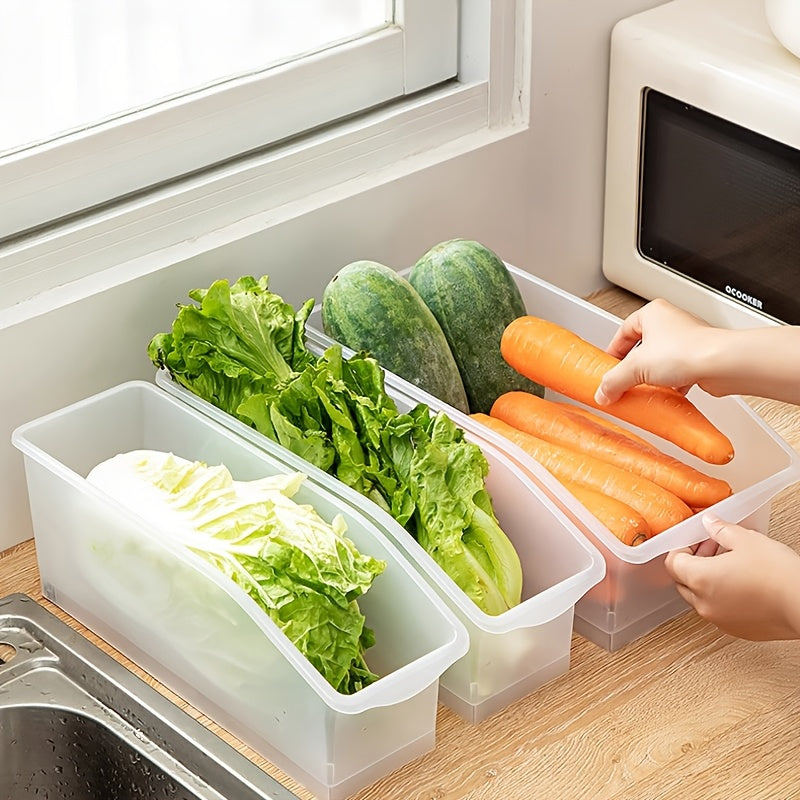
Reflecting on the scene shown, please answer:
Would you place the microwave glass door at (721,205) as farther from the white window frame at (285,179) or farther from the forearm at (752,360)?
the forearm at (752,360)

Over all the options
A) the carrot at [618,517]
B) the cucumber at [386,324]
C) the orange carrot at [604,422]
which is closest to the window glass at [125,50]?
the cucumber at [386,324]

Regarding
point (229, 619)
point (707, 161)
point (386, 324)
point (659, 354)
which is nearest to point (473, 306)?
point (386, 324)

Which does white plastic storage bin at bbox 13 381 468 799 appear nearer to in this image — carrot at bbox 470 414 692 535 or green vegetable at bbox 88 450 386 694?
green vegetable at bbox 88 450 386 694

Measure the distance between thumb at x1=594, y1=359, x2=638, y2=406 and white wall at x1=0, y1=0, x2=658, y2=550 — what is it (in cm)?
37

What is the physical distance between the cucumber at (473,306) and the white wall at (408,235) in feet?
0.39

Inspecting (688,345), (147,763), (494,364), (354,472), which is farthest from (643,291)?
(147,763)

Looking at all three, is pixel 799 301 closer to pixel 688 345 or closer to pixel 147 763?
pixel 688 345

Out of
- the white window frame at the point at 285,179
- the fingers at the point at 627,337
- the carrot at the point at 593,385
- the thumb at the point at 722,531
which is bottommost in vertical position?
the thumb at the point at 722,531

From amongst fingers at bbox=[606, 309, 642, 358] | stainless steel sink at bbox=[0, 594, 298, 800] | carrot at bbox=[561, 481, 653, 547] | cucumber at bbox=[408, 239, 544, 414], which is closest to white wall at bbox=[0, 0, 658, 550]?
cucumber at bbox=[408, 239, 544, 414]

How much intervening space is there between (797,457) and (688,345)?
15 centimetres

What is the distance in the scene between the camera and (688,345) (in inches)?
49.0

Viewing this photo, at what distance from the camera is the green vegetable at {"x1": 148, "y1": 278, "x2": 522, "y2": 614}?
3.82ft

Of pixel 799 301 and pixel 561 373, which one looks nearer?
pixel 561 373

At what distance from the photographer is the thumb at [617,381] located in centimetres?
128
